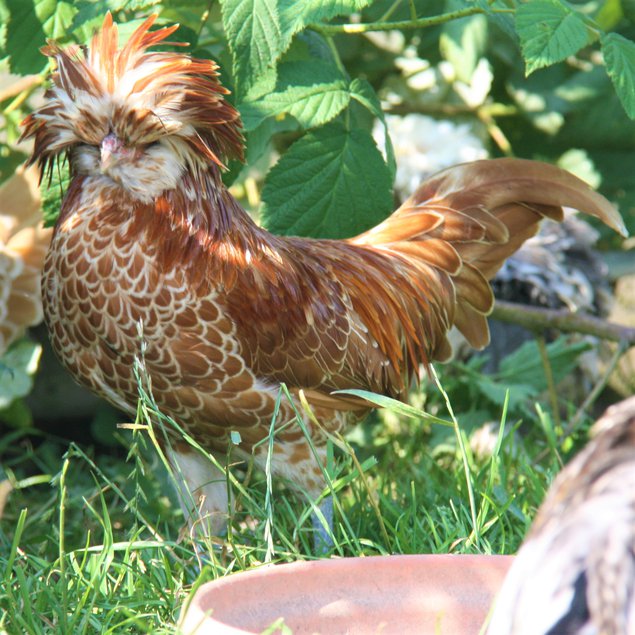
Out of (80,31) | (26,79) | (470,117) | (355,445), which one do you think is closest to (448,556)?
(80,31)

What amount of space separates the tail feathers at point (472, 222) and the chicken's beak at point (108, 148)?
77 centimetres

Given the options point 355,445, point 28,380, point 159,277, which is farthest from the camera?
point 355,445

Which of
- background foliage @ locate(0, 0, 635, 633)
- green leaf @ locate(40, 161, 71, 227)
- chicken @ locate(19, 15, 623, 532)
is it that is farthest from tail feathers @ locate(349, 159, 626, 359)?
green leaf @ locate(40, 161, 71, 227)

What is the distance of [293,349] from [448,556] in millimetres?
686

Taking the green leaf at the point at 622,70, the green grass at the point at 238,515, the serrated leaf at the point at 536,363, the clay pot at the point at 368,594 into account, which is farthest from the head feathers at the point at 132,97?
the serrated leaf at the point at 536,363

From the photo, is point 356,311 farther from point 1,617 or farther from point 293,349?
Answer: point 1,617

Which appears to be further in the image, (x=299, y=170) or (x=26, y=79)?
(x=26, y=79)

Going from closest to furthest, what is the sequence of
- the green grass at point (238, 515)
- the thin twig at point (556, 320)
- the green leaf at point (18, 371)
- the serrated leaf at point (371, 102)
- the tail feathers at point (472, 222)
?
the green grass at point (238, 515) < the serrated leaf at point (371, 102) < the tail feathers at point (472, 222) < the green leaf at point (18, 371) < the thin twig at point (556, 320)

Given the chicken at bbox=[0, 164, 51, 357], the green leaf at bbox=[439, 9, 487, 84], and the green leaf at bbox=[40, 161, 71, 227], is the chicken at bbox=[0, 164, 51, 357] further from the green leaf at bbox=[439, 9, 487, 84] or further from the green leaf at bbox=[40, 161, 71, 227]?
the green leaf at bbox=[439, 9, 487, 84]

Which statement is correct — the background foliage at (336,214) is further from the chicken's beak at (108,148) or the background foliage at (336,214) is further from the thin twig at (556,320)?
the chicken's beak at (108,148)

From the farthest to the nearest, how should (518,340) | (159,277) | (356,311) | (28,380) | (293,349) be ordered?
(518,340), (28,380), (356,311), (293,349), (159,277)

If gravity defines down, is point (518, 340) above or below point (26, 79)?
below

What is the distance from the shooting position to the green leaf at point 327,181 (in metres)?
2.38

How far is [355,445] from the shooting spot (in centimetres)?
335
